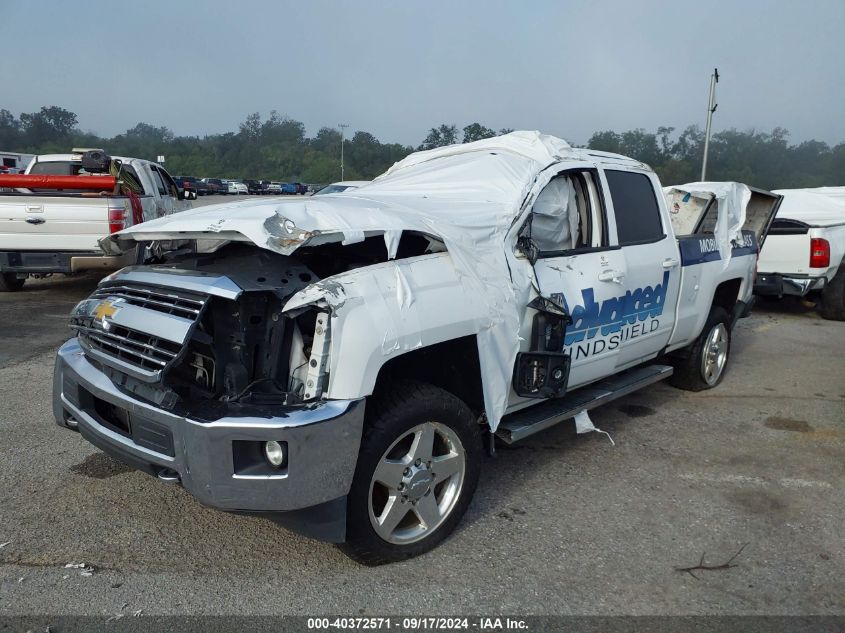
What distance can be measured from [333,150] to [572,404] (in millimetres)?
58646

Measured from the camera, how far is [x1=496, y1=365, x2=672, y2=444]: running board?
3.52 meters

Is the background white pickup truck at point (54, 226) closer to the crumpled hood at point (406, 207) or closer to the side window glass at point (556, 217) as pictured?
the crumpled hood at point (406, 207)

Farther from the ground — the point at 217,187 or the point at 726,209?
the point at 217,187

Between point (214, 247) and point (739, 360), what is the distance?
5864 mm

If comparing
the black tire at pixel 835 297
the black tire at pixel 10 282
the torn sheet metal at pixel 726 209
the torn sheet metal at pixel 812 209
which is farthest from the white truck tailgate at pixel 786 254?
the black tire at pixel 10 282

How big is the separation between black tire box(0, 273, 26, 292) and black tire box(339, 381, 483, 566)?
8.51 meters

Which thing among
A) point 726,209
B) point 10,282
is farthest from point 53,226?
point 726,209

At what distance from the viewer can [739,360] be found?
7148 millimetres

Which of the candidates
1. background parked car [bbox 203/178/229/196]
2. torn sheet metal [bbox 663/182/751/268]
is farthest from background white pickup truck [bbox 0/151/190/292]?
background parked car [bbox 203/178/229/196]

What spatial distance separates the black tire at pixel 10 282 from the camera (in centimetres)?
940

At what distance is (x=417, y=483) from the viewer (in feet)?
9.72

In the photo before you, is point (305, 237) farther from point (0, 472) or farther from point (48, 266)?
point (48, 266)

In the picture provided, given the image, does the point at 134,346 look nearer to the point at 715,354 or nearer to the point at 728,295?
the point at 715,354

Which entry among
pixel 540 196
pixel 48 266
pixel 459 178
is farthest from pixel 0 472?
pixel 48 266
